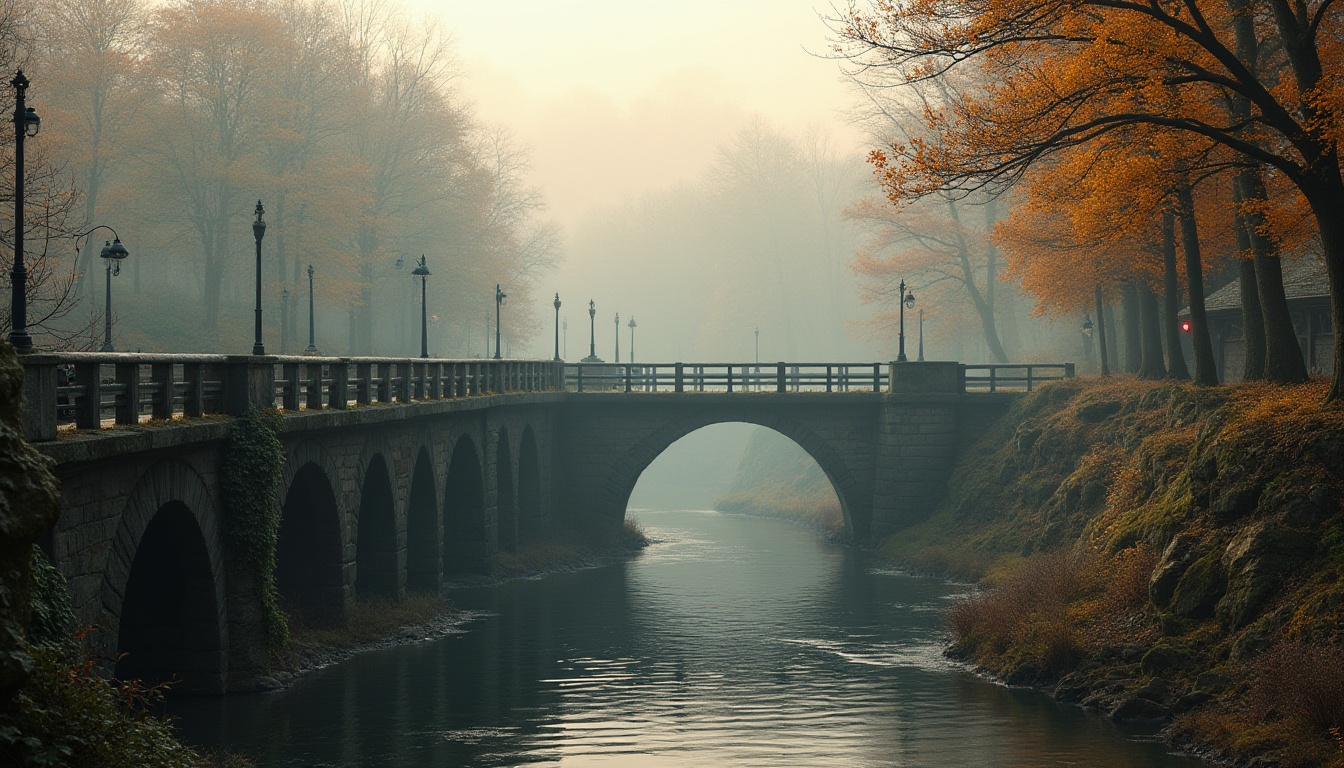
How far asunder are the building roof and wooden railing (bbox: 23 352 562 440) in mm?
19466

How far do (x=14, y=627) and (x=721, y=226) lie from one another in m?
108

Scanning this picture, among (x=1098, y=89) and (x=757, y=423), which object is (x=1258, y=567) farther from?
(x=757, y=423)

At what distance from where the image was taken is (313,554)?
27641 mm

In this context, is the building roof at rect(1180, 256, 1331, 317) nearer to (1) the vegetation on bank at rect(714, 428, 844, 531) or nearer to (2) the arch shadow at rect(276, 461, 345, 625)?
(1) the vegetation on bank at rect(714, 428, 844, 531)

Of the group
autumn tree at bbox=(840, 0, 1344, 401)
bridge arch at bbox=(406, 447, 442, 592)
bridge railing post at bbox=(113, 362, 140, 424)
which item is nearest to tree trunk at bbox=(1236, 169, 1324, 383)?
autumn tree at bbox=(840, 0, 1344, 401)

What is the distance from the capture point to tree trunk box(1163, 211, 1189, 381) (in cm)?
3662

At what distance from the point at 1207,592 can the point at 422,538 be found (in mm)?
19017

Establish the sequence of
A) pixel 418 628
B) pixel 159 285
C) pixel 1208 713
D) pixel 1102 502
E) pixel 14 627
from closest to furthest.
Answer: pixel 14 627, pixel 1208 713, pixel 418 628, pixel 1102 502, pixel 159 285

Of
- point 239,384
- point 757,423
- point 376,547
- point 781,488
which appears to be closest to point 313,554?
point 376,547

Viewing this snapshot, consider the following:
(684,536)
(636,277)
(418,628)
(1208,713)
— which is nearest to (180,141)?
(684,536)

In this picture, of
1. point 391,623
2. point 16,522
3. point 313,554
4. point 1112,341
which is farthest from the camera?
point 1112,341

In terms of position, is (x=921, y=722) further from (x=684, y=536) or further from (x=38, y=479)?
→ (x=684, y=536)

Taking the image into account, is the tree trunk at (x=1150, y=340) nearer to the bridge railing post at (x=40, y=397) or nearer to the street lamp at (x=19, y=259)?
the street lamp at (x=19, y=259)

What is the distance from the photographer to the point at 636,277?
139 meters
